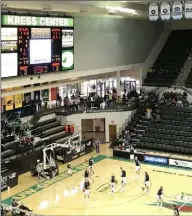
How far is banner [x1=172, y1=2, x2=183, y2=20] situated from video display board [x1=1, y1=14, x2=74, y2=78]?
28.5 ft

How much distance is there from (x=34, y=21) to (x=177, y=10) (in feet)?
29.4

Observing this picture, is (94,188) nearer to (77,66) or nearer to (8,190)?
(8,190)

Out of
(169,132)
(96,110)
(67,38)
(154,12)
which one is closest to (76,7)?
(67,38)

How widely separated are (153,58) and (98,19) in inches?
393

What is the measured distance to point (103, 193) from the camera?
20422 millimetres

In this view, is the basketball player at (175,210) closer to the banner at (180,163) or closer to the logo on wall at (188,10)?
the logo on wall at (188,10)

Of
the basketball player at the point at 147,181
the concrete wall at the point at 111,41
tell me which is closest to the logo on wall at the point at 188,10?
the basketball player at the point at 147,181

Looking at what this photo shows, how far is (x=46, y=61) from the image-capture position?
23.8 meters

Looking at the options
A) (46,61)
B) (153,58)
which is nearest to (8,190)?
(46,61)

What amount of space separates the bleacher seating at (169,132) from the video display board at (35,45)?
317 inches

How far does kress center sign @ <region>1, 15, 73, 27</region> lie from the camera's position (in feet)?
68.5

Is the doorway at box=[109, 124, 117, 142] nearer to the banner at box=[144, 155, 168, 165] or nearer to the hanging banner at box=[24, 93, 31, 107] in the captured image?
the banner at box=[144, 155, 168, 165]

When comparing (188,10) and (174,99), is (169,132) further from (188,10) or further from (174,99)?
(188,10)

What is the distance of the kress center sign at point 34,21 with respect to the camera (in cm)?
2087
